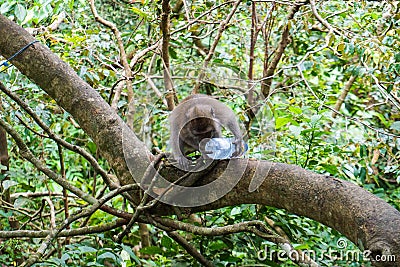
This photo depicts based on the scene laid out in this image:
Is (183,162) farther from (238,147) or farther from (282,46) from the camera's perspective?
(282,46)

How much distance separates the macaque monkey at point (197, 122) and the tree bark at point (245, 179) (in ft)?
1.08

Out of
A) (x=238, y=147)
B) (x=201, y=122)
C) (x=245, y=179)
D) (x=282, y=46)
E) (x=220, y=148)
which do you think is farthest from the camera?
(x=282, y=46)

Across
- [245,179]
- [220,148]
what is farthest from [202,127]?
[245,179]

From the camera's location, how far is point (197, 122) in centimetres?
260

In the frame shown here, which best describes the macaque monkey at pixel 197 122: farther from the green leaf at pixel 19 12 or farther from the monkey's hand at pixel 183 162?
the green leaf at pixel 19 12

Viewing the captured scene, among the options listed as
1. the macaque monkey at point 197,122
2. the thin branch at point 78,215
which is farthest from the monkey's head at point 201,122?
the thin branch at point 78,215

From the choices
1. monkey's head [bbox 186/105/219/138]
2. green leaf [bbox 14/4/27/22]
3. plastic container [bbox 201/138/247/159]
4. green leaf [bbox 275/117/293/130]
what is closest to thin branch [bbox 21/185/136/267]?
plastic container [bbox 201/138/247/159]

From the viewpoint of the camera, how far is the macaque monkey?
2420 mm

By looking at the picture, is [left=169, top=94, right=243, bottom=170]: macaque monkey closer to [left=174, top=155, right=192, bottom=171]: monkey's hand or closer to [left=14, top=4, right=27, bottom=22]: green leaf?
[left=174, top=155, right=192, bottom=171]: monkey's hand

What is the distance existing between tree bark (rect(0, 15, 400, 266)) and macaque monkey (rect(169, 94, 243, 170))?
33 centimetres

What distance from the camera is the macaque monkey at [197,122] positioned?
2420mm

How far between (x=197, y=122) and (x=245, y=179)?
2.80 ft

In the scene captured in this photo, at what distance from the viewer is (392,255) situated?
1279 millimetres

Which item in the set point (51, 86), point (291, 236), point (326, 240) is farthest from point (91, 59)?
point (326, 240)
